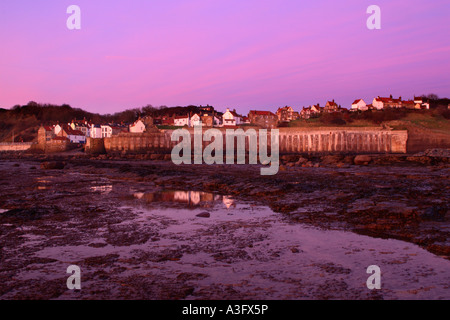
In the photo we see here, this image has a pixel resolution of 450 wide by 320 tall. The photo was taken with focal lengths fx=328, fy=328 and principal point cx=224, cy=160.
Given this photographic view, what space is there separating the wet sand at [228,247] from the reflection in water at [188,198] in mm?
313

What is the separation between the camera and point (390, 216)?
11883 millimetres

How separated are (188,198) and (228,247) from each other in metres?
9.50

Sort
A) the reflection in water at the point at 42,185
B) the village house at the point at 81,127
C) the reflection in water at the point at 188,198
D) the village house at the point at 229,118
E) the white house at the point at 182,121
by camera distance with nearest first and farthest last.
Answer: the reflection in water at the point at 188,198 < the reflection in water at the point at 42,185 < the white house at the point at 182,121 < the village house at the point at 229,118 < the village house at the point at 81,127

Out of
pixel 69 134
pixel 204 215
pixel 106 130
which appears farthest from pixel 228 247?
pixel 69 134

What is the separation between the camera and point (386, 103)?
129375 mm

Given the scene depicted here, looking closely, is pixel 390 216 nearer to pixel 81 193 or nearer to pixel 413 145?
pixel 81 193

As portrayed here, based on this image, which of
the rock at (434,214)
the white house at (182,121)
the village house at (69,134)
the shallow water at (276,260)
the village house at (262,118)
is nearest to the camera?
the shallow water at (276,260)

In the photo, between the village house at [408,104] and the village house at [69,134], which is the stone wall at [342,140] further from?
the village house at [69,134]

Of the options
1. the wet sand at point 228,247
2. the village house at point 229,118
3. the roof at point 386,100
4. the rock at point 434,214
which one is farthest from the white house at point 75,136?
the rock at point 434,214

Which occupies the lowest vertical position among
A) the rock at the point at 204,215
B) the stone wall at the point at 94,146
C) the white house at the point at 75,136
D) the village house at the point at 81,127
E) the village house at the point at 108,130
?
the rock at the point at 204,215

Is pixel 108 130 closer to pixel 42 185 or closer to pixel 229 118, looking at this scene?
pixel 229 118

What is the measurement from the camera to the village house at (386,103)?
129000mm

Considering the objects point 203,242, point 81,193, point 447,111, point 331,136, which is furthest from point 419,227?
point 447,111
